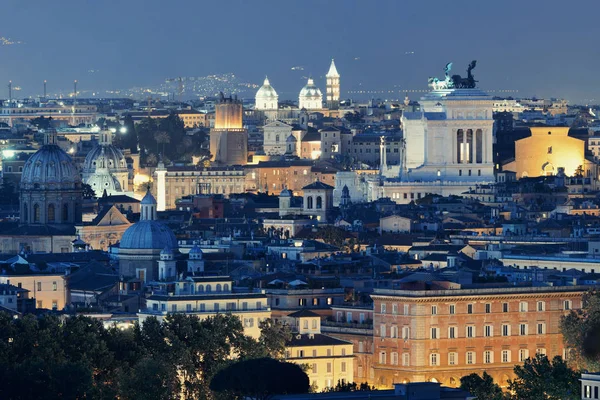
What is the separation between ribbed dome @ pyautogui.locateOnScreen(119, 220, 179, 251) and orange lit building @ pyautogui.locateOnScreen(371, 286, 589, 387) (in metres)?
24.8

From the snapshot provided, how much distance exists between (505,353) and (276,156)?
375 ft

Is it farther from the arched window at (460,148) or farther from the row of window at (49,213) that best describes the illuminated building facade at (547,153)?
the row of window at (49,213)

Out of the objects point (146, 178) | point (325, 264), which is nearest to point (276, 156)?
point (146, 178)

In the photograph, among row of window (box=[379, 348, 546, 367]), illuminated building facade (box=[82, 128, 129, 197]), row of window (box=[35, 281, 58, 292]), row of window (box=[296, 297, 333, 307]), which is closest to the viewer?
row of window (box=[379, 348, 546, 367])

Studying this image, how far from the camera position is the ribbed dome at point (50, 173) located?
137750mm

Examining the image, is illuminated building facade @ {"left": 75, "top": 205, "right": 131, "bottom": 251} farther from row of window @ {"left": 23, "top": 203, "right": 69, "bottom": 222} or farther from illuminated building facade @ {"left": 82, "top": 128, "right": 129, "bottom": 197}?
illuminated building facade @ {"left": 82, "top": 128, "right": 129, "bottom": 197}

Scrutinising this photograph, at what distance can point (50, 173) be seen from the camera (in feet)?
454

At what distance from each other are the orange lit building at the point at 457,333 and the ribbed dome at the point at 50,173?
2064 inches

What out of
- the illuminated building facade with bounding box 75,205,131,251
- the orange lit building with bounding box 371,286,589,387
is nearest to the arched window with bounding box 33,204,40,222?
the illuminated building facade with bounding box 75,205,131,251

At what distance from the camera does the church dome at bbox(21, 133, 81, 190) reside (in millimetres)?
137750

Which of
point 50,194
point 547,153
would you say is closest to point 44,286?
point 50,194

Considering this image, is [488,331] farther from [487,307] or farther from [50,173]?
[50,173]

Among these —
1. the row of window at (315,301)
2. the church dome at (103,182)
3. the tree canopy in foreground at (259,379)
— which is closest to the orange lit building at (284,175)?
the church dome at (103,182)

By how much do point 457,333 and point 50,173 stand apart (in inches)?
2161
